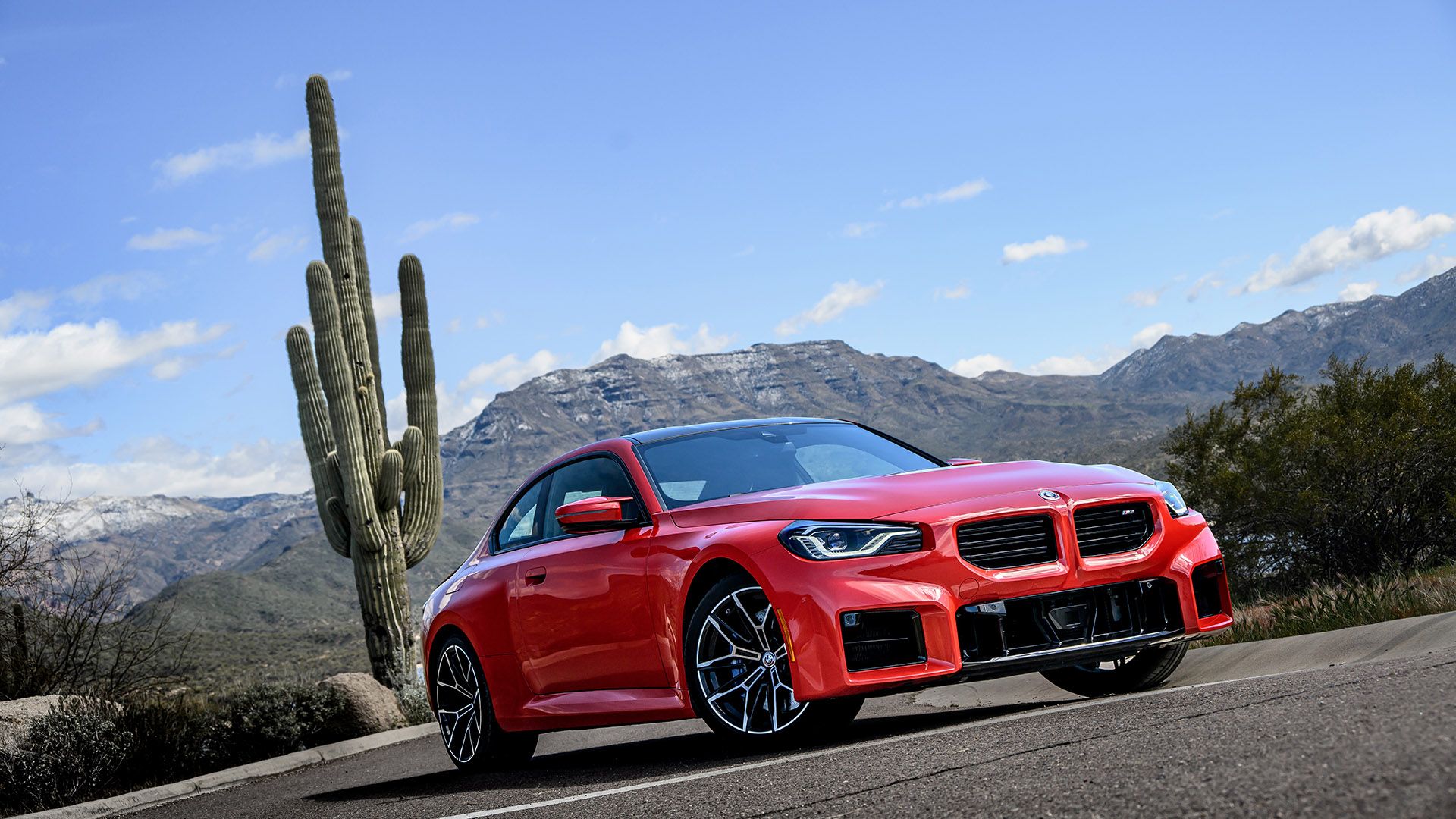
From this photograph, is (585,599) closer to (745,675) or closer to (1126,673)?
(745,675)

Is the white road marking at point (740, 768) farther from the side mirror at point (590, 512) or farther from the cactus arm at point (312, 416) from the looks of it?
the cactus arm at point (312, 416)

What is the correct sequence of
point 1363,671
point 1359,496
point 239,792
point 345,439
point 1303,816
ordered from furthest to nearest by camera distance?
point 1359,496 < point 345,439 < point 239,792 < point 1363,671 < point 1303,816

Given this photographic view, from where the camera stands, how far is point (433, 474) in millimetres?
20016

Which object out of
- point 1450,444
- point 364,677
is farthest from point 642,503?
point 1450,444

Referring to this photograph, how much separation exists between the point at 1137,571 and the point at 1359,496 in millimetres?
16085

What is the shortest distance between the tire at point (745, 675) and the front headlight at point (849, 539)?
292 mm

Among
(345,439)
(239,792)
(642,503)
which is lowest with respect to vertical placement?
(239,792)

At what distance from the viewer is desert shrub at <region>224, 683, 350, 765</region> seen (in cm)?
1232

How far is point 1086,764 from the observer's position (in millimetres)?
4387

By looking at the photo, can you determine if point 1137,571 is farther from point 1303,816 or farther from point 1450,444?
point 1450,444

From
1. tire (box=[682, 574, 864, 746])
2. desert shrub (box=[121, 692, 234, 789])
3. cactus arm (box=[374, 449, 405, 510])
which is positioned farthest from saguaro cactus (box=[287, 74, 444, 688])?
tire (box=[682, 574, 864, 746])

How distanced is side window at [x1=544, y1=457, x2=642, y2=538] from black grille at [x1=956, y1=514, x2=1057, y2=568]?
1.83 m

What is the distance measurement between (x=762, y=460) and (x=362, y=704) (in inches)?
298

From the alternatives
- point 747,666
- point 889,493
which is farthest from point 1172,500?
point 747,666
